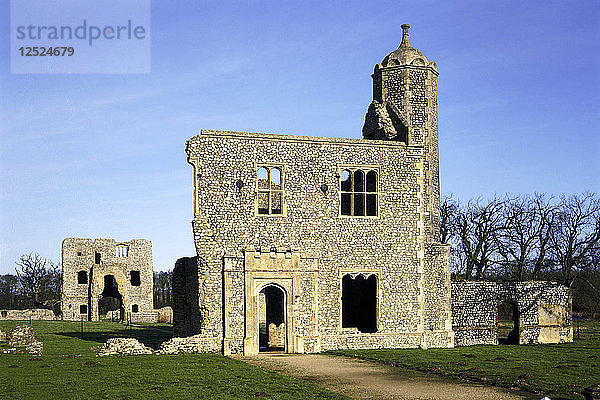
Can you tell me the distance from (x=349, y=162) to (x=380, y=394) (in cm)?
1235

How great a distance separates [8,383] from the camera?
18.4 m

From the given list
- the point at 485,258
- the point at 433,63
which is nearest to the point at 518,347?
the point at 433,63

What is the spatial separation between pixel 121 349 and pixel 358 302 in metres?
11.0

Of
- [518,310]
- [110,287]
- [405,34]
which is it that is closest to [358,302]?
[518,310]

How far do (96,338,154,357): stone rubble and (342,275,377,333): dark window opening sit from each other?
9449mm

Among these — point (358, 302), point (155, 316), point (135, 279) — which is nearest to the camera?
point (358, 302)

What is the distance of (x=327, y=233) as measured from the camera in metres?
27.2

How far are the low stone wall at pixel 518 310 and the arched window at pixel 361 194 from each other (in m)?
5.48

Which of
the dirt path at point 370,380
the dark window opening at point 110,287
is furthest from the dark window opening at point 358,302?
the dark window opening at point 110,287

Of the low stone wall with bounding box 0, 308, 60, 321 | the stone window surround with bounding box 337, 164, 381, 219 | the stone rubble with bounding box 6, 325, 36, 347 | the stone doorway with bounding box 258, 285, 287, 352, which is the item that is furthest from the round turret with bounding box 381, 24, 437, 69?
the low stone wall with bounding box 0, 308, 60, 321

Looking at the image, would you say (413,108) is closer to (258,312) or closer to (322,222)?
(322,222)

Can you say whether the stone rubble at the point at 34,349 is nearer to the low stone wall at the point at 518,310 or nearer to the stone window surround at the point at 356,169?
the stone window surround at the point at 356,169

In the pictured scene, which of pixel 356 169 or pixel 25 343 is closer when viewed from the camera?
pixel 356 169

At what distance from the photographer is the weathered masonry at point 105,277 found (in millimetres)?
59562
